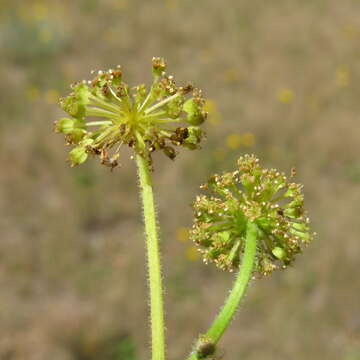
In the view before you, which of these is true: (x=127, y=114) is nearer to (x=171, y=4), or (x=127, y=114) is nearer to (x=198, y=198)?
(x=198, y=198)

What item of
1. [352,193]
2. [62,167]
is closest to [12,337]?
[62,167]

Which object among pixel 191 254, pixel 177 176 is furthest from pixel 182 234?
pixel 177 176

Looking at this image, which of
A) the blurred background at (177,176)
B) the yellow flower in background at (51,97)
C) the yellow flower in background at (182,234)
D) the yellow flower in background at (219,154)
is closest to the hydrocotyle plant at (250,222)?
the blurred background at (177,176)

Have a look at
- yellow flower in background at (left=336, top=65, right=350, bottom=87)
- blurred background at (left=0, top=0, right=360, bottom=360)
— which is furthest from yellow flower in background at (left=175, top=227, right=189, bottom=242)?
yellow flower in background at (left=336, top=65, right=350, bottom=87)

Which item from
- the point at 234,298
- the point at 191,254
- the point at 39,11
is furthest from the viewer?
the point at 39,11

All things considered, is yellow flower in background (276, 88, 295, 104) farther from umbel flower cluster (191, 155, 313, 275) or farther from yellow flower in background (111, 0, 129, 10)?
umbel flower cluster (191, 155, 313, 275)

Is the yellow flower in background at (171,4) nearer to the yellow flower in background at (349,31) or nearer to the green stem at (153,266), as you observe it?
the yellow flower in background at (349,31)

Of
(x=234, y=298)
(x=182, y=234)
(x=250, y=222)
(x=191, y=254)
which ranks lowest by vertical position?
(x=234, y=298)

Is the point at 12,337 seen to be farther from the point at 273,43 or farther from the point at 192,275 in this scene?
the point at 273,43
